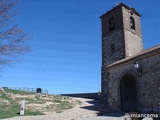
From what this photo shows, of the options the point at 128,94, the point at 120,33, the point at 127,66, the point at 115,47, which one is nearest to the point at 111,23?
the point at 120,33

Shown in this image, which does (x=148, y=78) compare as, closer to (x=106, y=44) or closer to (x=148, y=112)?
(x=148, y=112)

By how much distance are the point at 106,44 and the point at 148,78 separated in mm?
11631

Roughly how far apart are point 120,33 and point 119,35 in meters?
0.27

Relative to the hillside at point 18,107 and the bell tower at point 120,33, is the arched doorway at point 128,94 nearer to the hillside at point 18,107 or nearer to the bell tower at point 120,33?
the hillside at point 18,107

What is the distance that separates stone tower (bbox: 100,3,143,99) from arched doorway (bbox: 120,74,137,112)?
5.24 metres

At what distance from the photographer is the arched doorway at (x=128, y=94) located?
15.0 m

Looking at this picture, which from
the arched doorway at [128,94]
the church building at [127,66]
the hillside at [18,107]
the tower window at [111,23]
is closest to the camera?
the church building at [127,66]

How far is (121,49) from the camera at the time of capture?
22250 mm

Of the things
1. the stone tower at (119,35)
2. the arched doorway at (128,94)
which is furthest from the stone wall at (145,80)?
the stone tower at (119,35)

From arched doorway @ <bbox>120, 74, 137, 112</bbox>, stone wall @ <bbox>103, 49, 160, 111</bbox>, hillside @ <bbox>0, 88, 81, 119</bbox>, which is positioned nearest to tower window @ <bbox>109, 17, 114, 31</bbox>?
stone wall @ <bbox>103, 49, 160, 111</bbox>

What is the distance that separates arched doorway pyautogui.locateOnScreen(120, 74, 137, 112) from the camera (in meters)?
15.0

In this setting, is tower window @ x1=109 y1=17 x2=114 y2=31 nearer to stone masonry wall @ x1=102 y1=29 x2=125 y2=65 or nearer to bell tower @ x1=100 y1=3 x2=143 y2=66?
bell tower @ x1=100 y1=3 x2=143 y2=66

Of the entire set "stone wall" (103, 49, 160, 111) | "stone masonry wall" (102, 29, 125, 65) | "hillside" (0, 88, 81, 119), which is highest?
"stone masonry wall" (102, 29, 125, 65)

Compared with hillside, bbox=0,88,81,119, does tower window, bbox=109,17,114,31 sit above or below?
above
